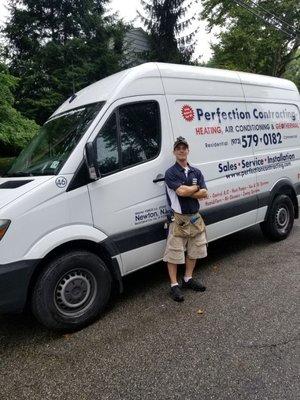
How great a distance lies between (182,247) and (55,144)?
5.84ft

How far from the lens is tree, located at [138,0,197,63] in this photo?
20469mm

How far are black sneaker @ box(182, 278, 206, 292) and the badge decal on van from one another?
191 cm

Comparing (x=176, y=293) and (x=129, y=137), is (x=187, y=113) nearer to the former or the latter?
(x=129, y=137)

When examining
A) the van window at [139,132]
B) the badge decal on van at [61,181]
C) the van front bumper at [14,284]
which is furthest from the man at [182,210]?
the van front bumper at [14,284]

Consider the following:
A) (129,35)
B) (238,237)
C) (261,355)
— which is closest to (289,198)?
(238,237)

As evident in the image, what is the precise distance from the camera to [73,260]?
11.5ft

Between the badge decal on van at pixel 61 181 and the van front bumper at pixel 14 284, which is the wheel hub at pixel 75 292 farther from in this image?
the badge decal on van at pixel 61 181

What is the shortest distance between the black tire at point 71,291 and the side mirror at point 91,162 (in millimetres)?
758

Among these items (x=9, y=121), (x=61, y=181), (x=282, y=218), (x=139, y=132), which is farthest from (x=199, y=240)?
(x=9, y=121)

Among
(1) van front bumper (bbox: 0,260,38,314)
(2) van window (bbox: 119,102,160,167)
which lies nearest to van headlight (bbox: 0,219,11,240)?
(1) van front bumper (bbox: 0,260,38,314)

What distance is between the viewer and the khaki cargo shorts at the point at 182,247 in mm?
4137

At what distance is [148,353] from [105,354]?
1.22ft

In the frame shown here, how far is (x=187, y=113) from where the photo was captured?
453cm

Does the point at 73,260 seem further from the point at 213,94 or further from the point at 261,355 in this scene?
the point at 213,94
